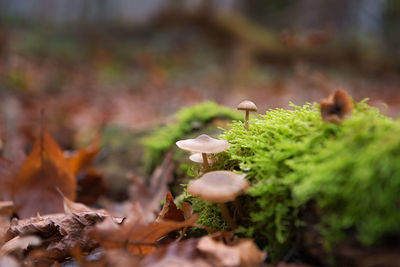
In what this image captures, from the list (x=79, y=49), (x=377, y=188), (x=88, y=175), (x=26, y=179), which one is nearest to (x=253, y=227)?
(x=377, y=188)

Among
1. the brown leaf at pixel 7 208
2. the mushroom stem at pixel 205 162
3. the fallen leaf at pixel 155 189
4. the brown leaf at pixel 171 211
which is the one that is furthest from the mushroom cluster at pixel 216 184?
the brown leaf at pixel 7 208

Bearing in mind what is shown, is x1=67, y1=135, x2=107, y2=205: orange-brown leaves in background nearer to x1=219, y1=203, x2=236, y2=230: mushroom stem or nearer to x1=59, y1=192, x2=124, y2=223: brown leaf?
x1=59, y1=192, x2=124, y2=223: brown leaf

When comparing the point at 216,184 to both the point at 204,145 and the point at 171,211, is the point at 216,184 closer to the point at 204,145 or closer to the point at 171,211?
the point at 204,145

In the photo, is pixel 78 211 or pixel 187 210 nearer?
pixel 187 210

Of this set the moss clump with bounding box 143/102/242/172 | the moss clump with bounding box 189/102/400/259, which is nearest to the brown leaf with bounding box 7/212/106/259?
the moss clump with bounding box 189/102/400/259

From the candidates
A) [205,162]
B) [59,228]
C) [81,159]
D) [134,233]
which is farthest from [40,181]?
[205,162]

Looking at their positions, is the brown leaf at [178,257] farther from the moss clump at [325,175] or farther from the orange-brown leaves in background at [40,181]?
the orange-brown leaves in background at [40,181]
